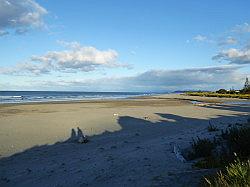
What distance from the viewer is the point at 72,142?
39.4 feet

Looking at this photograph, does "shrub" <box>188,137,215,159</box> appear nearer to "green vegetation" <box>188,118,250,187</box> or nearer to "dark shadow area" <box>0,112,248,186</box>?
"green vegetation" <box>188,118,250,187</box>

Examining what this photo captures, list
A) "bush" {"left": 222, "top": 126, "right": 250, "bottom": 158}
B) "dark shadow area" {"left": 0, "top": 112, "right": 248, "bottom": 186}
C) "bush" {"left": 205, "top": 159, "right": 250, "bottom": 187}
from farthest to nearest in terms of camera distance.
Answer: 1. "bush" {"left": 222, "top": 126, "right": 250, "bottom": 158}
2. "dark shadow area" {"left": 0, "top": 112, "right": 248, "bottom": 186}
3. "bush" {"left": 205, "top": 159, "right": 250, "bottom": 187}

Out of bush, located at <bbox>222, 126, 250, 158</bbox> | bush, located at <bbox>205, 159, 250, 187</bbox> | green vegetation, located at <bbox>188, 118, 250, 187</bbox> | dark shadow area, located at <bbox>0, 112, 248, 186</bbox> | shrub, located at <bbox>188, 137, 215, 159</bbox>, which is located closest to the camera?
bush, located at <bbox>205, 159, 250, 187</bbox>

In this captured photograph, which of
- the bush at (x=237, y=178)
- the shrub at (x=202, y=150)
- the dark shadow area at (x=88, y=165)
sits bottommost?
the dark shadow area at (x=88, y=165)

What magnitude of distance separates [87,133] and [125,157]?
590 cm

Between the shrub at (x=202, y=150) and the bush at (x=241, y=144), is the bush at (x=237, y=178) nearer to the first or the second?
the bush at (x=241, y=144)

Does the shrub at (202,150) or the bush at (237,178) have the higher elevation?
the bush at (237,178)

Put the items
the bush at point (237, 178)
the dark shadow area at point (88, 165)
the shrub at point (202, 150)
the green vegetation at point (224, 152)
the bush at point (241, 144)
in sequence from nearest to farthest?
the bush at point (237, 178), the green vegetation at point (224, 152), the dark shadow area at point (88, 165), the bush at point (241, 144), the shrub at point (202, 150)

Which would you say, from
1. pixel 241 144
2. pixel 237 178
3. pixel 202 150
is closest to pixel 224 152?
pixel 241 144

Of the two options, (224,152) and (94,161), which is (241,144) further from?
(94,161)

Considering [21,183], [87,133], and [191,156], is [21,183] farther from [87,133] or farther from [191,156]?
[87,133]

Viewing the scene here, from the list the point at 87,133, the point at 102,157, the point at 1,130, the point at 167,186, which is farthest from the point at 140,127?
the point at 167,186

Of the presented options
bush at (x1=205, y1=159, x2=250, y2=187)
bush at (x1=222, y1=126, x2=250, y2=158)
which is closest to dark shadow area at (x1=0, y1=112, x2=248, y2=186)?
bush at (x1=205, y1=159, x2=250, y2=187)

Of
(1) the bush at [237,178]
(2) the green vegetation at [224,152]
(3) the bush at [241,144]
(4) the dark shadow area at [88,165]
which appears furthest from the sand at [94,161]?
(3) the bush at [241,144]
